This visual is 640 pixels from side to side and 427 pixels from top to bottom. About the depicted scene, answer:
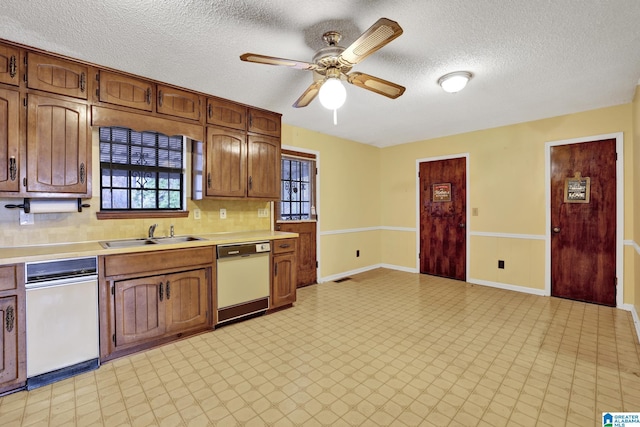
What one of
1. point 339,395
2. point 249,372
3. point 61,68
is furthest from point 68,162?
point 339,395

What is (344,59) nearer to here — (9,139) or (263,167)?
(263,167)

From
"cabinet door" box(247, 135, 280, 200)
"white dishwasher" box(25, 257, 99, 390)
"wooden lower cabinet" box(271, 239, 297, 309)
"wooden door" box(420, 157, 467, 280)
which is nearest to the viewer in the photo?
"white dishwasher" box(25, 257, 99, 390)

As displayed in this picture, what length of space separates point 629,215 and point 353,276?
374 cm

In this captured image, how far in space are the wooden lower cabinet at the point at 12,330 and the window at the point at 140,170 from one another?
100 cm

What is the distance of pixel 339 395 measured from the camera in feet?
6.48

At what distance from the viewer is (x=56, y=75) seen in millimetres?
2363

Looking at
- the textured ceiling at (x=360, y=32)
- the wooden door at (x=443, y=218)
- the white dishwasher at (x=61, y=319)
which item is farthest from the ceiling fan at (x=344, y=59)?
the wooden door at (x=443, y=218)

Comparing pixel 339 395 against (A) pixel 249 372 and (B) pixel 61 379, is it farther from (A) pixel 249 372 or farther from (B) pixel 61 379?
(B) pixel 61 379

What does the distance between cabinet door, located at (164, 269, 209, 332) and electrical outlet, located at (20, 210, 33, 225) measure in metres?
1.19

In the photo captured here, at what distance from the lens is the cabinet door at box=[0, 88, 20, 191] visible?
2156 mm

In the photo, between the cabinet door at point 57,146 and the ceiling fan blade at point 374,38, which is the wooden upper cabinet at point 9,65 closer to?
the cabinet door at point 57,146

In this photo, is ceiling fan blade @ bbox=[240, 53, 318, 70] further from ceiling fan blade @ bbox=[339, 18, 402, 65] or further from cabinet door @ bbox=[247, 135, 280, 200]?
cabinet door @ bbox=[247, 135, 280, 200]

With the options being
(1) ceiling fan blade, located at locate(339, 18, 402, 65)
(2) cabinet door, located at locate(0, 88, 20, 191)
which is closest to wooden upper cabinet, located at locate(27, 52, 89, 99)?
(2) cabinet door, located at locate(0, 88, 20, 191)

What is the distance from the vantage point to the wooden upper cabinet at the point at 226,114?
3268 millimetres
